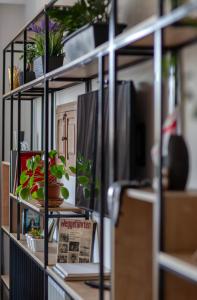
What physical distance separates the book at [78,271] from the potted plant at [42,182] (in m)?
0.47

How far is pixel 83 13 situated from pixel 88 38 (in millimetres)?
213

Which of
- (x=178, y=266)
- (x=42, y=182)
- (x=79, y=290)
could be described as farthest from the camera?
(x=42, y=182)

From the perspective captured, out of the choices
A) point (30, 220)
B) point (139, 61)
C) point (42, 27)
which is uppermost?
point (42, 27)

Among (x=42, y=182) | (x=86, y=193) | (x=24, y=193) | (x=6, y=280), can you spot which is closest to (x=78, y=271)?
(x=86, y=193)

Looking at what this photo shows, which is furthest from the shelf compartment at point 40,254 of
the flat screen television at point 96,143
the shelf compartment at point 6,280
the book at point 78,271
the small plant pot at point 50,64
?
the small plant pot at point 50,64

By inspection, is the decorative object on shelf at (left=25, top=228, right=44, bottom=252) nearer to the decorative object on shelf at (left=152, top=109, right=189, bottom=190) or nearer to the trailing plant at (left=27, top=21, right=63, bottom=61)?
the trailing plant at (left=27, top=21, right=63, bottom=61)

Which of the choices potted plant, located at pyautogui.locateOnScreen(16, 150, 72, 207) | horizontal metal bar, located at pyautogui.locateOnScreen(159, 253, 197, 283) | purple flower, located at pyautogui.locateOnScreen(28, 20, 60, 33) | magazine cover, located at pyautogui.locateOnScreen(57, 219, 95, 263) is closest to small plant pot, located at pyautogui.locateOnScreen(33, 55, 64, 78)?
purple flower, located at pyautogui.locateOnScreen(28, 20, 60, 33)

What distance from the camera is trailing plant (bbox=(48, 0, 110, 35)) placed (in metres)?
2.79

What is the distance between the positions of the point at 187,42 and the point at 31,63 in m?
2.29

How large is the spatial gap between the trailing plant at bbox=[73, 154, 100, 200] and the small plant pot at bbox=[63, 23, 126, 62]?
1.80ft

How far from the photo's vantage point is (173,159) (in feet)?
6.29

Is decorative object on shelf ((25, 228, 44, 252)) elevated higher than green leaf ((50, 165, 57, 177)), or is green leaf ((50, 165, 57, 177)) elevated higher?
green leaf ((50, 165, 57, 177))

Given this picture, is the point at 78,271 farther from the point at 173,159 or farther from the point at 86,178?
the point at 173,159

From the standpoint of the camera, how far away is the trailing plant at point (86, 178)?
3070 millimetres
